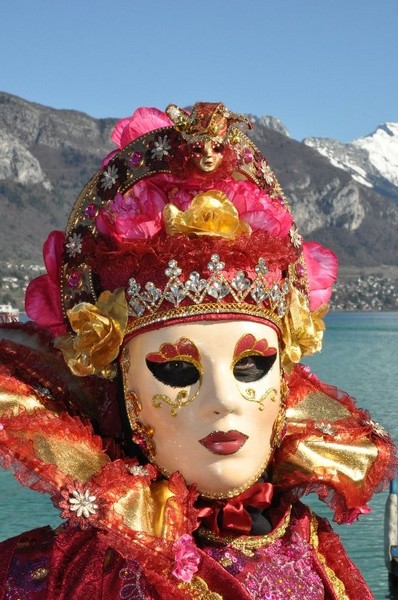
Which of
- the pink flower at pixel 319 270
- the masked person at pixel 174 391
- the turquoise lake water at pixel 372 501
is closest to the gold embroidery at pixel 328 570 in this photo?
the masked person at pixel 174 391

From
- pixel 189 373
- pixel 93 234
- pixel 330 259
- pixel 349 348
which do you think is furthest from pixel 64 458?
pixel 349 348

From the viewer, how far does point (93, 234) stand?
2902 millimetres

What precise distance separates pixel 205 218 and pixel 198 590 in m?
0.98

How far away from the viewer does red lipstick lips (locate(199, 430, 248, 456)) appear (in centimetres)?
274

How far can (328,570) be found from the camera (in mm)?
3004

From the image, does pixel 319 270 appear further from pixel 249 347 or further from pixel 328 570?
pixel 328 570

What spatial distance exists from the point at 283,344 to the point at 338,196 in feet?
453

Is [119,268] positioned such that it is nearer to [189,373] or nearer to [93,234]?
[93,234]

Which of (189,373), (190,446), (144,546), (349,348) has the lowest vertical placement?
(349,348)

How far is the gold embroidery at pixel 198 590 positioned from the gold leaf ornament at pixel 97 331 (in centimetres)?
64

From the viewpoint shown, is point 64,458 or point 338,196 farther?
point 338,196

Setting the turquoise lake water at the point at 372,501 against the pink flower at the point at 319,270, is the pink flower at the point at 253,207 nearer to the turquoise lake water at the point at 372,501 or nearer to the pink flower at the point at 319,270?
the pink flower at the point at 319,270

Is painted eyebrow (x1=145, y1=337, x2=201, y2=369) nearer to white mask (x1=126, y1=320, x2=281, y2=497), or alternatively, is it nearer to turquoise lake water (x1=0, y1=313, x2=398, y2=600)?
white mask (x1=126, y1=320, x2=281, y2=497)

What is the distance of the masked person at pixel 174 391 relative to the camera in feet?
8.72
